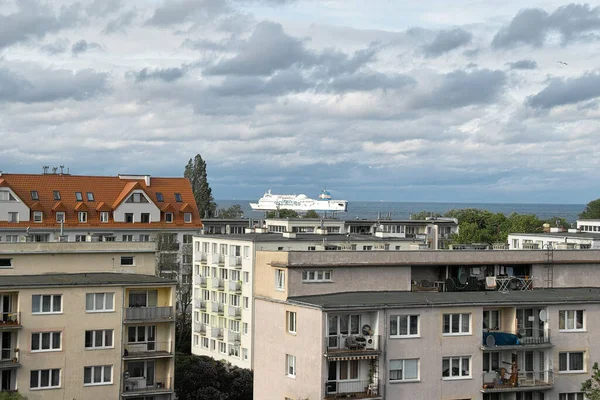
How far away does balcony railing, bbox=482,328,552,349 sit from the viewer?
48031mm

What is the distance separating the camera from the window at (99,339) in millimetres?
52281

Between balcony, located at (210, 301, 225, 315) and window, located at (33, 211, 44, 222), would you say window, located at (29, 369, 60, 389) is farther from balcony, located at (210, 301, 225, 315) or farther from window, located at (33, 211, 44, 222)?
window, located at (33, 211, 44, 222)

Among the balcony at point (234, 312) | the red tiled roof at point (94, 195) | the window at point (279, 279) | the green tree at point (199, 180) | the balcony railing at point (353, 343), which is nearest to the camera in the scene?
the balcony railing at point (353, 343)

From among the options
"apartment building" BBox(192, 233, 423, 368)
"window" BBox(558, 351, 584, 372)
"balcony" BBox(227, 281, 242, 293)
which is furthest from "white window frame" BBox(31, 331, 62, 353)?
"balcony" BBox(227, 281, 242, 293)

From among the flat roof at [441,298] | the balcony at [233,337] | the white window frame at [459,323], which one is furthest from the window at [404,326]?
the balcony at [233,337]

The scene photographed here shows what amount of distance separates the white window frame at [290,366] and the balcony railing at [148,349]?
31.4ft

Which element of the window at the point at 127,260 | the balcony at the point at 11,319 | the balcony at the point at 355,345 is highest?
the window at the point at 127,260

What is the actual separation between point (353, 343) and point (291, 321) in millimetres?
3580

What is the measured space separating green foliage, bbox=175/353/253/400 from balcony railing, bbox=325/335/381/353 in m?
22.6

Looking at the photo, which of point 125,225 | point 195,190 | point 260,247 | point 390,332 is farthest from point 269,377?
point 195,190

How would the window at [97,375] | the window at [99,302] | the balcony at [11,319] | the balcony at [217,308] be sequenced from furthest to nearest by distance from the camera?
A: the balcony at [217,308] < the window at [99,302] < the window at [97,375] < the balcony at [11,319]

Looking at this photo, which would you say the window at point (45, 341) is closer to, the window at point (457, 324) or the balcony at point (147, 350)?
the balcony at point (147, 350)

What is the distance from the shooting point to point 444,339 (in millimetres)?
47406

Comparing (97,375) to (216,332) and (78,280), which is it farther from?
(216,332)
